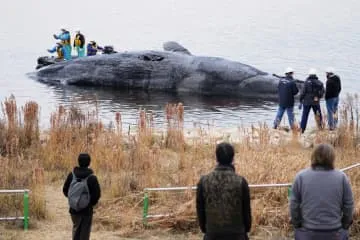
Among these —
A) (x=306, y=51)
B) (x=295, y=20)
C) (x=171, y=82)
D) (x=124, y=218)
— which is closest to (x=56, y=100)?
(x=171, y=82)

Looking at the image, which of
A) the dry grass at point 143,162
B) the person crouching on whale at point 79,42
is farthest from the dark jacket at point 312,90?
the person crouching on whale at point 79,42

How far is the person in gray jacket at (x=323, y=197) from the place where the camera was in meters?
7.91

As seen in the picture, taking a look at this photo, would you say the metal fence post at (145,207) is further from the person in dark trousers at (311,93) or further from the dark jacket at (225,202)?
the person in dark trousers at (311,93)

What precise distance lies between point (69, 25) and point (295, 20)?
69.9ft

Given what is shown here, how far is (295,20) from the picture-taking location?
234ft

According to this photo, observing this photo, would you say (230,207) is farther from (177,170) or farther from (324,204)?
(177,170)

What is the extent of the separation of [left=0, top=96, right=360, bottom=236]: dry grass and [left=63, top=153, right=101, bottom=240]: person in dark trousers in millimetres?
1441

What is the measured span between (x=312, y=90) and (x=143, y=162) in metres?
7.07

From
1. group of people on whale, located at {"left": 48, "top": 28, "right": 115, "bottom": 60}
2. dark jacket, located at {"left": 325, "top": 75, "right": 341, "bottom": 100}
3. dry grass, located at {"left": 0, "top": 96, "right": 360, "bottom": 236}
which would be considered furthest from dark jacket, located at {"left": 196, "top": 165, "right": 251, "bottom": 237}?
group of people on whale, located at {"left": 48, "top": 28, "right": 115, "bottom": 60}

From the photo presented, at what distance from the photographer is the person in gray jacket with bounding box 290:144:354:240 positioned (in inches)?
312

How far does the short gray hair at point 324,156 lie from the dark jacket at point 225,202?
78 cm

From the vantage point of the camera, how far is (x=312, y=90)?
1938 centimetres

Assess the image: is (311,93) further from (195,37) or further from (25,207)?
(195,37)

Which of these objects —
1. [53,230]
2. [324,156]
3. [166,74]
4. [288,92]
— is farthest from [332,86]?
[166,74]
